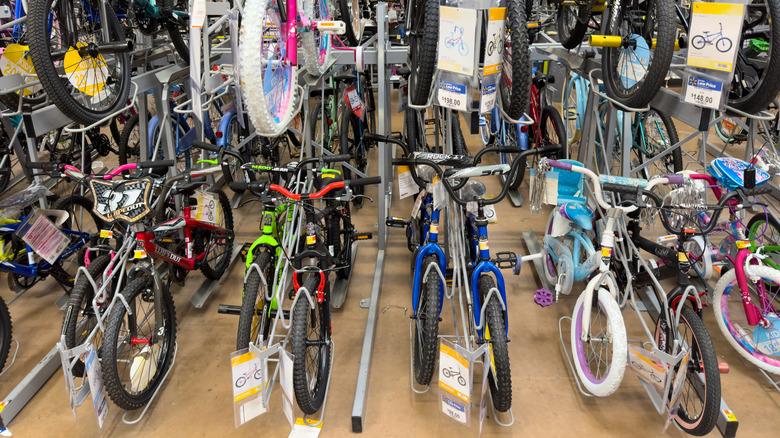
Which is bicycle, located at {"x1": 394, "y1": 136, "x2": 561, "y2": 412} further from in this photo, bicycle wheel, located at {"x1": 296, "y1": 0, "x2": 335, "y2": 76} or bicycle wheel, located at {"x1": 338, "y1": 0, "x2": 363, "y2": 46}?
bicycle wheel, located at {"x1": 338, "y1": 0, "x2": 363, "y2": 46}

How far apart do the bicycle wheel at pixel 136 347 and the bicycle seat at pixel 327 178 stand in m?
0.84

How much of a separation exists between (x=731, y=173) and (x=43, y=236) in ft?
10.8

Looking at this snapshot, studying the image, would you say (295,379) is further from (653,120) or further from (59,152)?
(59,152)

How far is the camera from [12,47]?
252cm

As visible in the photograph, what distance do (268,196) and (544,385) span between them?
1511 mm

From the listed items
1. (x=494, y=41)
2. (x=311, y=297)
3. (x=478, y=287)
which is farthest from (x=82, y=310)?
(x=494, y=41)

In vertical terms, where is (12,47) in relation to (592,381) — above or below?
above

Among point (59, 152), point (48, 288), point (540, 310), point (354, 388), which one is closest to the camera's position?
point (354, 388)

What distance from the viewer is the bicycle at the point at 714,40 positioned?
2.02m

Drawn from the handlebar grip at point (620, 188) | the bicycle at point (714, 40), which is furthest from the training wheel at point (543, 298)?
the bicycle at point (714, 40)

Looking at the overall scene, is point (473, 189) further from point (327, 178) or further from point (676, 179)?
point (676, 179)

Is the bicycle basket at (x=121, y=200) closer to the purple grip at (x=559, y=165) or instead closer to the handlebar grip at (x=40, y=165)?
the handlebar grip at (x=40, y=165)

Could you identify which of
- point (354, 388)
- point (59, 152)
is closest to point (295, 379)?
point (354, 388)

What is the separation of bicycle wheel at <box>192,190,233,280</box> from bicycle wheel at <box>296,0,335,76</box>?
0.90 metres
